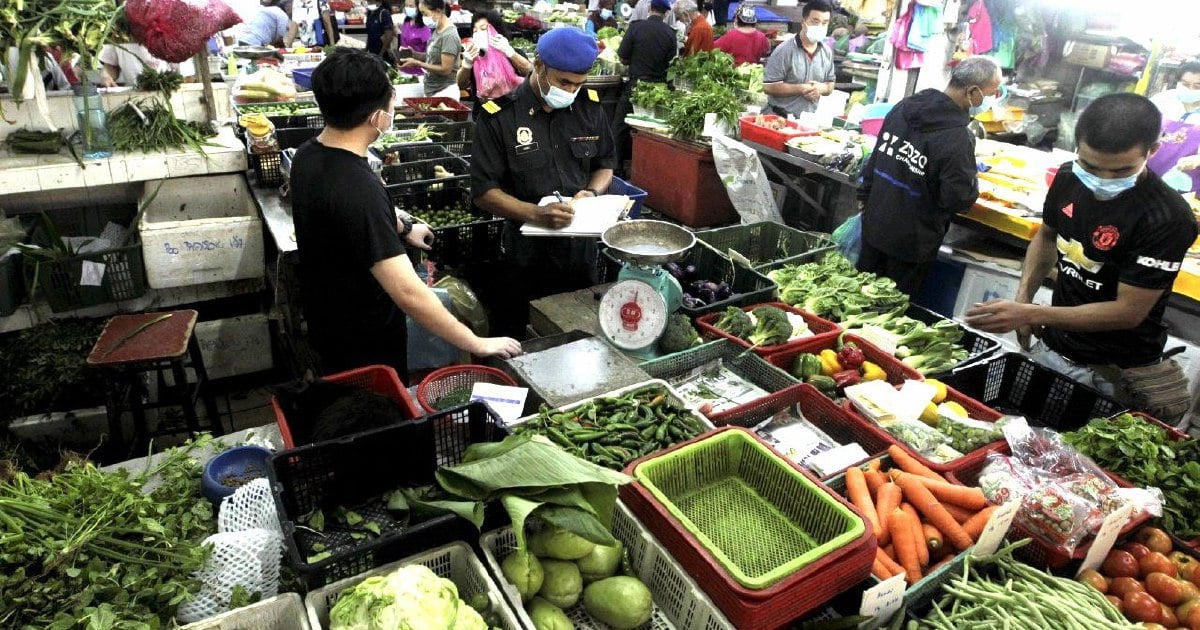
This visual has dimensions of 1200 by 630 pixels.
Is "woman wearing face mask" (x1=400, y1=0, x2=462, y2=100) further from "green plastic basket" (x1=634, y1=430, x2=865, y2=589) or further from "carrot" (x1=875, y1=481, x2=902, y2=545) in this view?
"carrot" (x1=875, y1=481, x2=902, y2=545)

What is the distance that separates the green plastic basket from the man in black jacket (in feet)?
9.18

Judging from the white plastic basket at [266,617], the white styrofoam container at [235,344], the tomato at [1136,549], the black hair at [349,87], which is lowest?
the white styrofoam container at [235,344]

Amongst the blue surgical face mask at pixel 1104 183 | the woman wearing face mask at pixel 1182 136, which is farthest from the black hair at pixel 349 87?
the woman wearing face mask at pixel 1182 136

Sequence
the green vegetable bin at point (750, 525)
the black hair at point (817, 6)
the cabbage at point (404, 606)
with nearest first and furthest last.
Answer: the cabbage at point (404, 606) < the green vegetable bin at point (750, 525) < the black hair at point (817, 6)

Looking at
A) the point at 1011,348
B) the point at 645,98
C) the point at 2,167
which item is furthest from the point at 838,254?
the point at 2,167

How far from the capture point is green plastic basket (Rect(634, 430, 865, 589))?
210 cm

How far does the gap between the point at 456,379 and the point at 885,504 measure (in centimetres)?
175

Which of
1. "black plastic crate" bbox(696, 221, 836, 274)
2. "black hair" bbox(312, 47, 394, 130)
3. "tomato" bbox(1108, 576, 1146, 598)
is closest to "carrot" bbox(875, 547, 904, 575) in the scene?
"tomato" bbox(1108, 576, 1146, 598)

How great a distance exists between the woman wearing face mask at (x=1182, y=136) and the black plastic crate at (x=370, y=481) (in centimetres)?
546

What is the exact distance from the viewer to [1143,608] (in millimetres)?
2291

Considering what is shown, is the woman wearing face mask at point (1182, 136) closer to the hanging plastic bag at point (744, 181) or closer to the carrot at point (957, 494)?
the hanging plastic bag at point (744, 181)

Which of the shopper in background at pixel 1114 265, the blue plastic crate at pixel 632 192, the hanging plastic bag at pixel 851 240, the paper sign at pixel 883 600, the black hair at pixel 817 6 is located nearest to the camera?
the paper sign at pixel 883 600

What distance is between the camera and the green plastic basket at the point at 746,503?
6.88 ft

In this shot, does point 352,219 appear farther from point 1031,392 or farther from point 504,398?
point 1031,392
